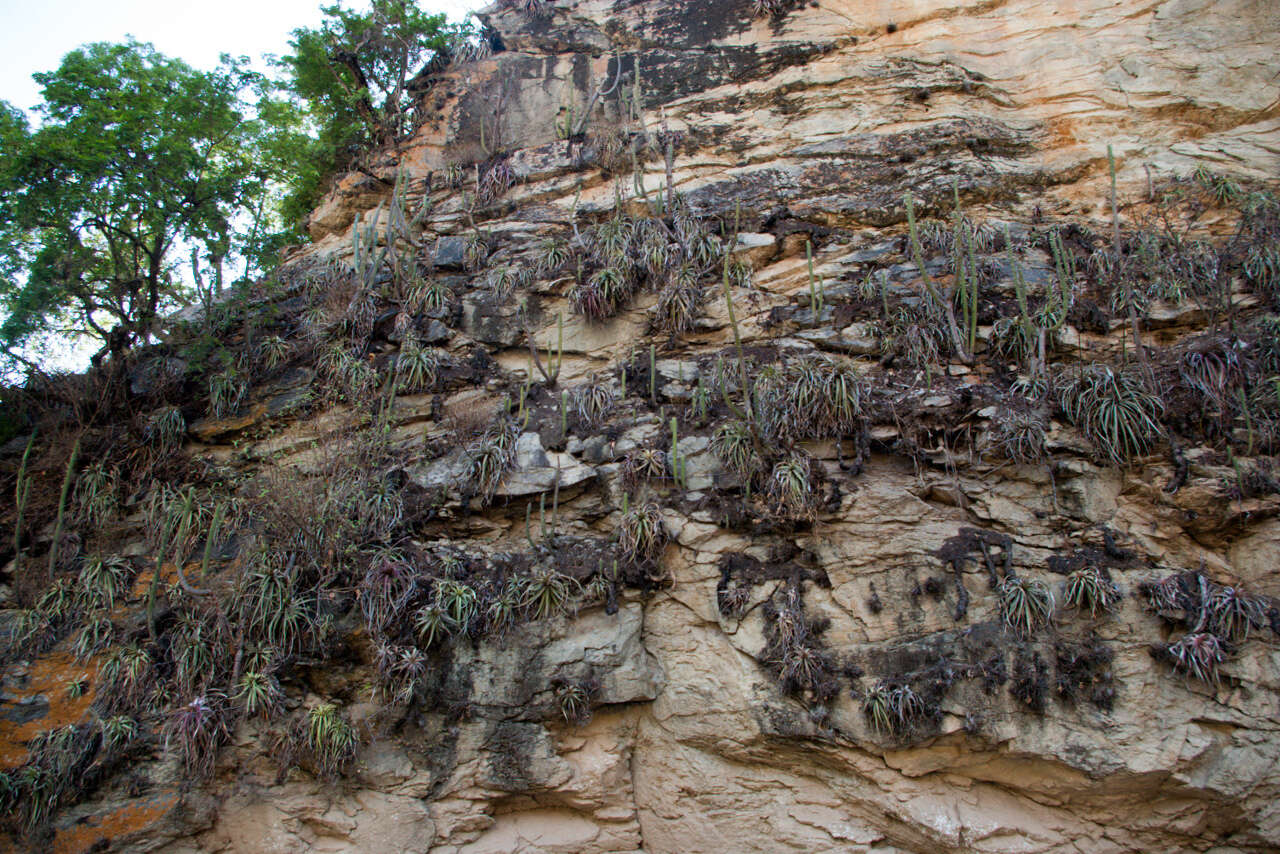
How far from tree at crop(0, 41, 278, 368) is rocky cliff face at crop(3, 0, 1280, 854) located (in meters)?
1.40

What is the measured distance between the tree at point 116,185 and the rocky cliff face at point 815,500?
1397 mm

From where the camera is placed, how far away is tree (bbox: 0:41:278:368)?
8047 mm

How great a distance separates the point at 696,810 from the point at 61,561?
674 centimetres

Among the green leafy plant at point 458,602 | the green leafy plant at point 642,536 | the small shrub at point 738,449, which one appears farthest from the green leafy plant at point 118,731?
the small shrub at point 738,449

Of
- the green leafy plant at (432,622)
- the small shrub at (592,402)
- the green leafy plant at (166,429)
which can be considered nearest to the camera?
the green leafy plant at (432,622)

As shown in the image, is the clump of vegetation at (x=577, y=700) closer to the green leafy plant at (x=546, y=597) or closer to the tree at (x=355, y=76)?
the green leafy plant at (x=546, y=597)

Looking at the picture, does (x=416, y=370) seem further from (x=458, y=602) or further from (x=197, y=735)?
(x=197, y=735)

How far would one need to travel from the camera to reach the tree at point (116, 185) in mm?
8047

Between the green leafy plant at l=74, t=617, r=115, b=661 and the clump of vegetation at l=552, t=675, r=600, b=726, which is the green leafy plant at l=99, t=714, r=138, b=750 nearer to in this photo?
the green leafy plant at l=74, t=617, r=115, b=661

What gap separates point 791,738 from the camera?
5.99 meters

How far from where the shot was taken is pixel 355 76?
11.6m

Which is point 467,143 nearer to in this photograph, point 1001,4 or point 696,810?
point 1001,4

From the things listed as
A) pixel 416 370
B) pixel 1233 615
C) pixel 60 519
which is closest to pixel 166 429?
pixel 60 519

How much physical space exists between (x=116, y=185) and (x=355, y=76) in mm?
4503
